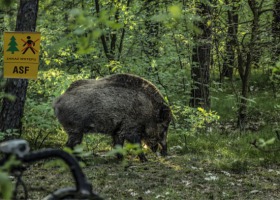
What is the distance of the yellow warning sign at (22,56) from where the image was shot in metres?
8.78

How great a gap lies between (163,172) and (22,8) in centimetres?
443

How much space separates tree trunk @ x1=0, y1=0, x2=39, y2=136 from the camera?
995 centimetres

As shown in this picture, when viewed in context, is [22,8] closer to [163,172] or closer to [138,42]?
[163,172]

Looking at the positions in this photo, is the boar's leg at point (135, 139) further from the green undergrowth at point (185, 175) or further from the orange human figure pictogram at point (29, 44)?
the orange human figure pictogram at point (29, 44)

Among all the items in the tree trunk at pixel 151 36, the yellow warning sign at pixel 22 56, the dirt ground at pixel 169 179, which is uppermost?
the tree trunk at pixel 151 36

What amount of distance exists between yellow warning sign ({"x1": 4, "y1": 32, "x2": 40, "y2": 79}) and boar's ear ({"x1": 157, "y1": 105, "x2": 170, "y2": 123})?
3.39 m

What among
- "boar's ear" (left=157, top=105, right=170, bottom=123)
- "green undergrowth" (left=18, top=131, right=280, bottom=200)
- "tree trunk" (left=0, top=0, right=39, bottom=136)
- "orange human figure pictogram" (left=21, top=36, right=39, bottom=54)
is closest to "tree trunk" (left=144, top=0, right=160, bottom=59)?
"boar's ear" (left=157, top=105, right=170, bottom=123)

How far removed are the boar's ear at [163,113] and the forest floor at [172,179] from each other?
929 millimetres

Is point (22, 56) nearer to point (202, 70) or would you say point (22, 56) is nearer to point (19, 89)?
point (19, 89)

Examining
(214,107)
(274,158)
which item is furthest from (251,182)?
(214,107)

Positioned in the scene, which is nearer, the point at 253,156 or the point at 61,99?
the point at 61,99

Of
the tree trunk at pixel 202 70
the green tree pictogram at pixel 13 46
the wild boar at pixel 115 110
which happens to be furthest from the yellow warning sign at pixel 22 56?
the tree trunk at pixel 202 70

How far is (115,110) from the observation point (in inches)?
412

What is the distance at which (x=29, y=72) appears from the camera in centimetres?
888
